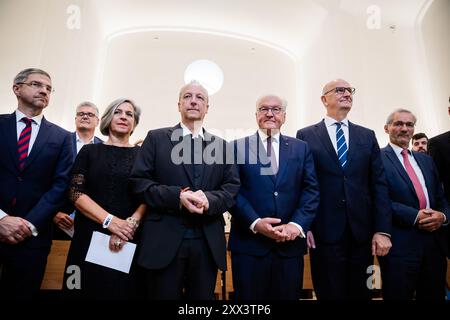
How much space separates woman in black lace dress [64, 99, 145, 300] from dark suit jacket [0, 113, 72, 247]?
6.4 inches

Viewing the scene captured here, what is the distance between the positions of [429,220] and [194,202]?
61.8 inches

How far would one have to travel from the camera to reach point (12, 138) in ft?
5.72

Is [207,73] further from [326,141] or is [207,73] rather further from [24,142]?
[24,142]

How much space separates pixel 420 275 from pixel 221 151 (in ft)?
5.08

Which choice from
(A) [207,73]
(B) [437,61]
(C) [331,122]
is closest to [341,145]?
(C) [331,122]

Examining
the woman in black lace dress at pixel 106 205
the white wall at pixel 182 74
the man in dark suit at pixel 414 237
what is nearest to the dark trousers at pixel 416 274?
the man in dark suit at pixel 414 237

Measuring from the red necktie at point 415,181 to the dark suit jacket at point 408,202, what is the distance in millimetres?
40

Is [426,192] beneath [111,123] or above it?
beneath

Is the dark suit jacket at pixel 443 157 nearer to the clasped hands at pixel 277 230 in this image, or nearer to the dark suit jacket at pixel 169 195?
the clasped hands at pixel 277 230

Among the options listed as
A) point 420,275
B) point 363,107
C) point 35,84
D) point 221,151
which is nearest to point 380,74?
point 363,107

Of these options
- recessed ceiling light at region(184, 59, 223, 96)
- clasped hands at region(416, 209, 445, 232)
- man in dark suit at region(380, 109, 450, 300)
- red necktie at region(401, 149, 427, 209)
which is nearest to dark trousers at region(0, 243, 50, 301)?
man in dark suit at region(380, 109, 450, 300)

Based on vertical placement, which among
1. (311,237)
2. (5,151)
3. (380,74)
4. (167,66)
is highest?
(167,66)
